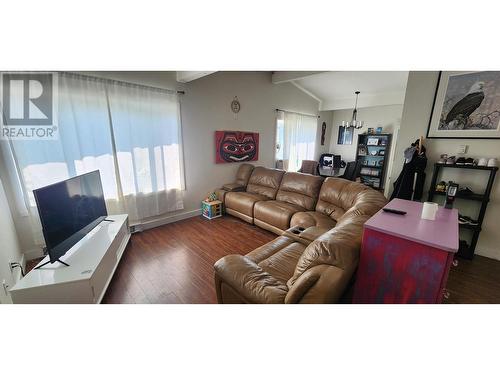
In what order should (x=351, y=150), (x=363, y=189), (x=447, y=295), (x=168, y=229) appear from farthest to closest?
(x=351, y=150) < (x=168, y=229) < (x=363, y=189) < (x=447, y=295)

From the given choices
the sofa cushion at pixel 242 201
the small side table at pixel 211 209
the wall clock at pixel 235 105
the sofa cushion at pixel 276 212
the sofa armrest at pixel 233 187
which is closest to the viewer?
the sofa cushion at pixel 276 212

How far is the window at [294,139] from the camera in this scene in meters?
4.81

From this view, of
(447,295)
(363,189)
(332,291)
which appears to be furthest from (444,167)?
(332,291)

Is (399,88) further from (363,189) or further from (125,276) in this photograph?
(125,276)

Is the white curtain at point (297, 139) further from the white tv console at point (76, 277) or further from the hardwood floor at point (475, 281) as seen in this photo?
the white tv console at point (76, 277)

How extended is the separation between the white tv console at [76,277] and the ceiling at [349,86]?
3991mm

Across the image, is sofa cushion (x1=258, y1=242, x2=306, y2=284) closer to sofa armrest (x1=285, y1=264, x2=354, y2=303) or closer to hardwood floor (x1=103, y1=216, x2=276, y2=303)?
sofa armrest (x1=285, y1=264, x2=354, y2=303)

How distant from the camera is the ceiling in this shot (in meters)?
3.99

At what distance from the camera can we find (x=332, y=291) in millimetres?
968

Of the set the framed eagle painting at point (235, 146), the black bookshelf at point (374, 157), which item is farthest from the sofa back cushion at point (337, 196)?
the black bookshelf at point (374, 157)

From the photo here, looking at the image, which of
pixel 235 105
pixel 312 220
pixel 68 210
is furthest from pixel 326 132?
pixel 68 210

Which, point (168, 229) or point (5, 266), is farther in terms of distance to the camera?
Result: point (168, 229)

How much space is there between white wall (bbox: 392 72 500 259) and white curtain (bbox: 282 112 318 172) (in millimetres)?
2620
